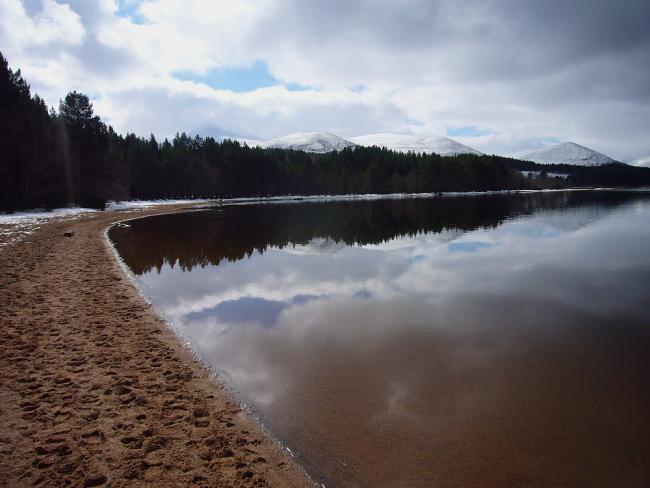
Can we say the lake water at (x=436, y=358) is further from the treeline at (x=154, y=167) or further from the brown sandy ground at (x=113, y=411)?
the treeline at (x=154, y=167)

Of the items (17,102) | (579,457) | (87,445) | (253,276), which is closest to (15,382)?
(87,445)

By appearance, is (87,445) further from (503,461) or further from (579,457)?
(579,457)

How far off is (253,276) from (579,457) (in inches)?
606

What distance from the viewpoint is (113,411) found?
7.04 m

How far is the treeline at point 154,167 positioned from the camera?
172 ft

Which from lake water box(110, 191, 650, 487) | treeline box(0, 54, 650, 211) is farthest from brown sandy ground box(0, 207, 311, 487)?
treeline box(0, 54, 650, 211)

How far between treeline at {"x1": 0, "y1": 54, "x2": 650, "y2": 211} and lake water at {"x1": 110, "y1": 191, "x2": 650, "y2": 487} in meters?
43.2

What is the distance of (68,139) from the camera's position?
66.8 meters

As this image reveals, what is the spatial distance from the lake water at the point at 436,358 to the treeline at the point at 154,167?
43.2m

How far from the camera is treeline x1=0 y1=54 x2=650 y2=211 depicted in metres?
52.5

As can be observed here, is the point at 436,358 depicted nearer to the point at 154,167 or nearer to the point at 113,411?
the point at 113,411

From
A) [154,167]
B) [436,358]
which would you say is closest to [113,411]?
[436,358]

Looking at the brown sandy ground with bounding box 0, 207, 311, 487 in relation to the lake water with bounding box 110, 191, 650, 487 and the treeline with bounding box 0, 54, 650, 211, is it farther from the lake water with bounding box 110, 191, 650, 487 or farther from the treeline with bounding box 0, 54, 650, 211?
the treeline with bounding box 0, 54, 650, 211

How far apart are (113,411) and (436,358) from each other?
7.22 metres
